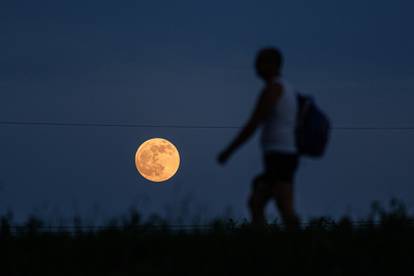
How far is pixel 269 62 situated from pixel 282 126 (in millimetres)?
603

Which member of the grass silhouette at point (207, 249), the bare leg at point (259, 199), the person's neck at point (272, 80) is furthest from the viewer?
the bare leg at point (259, 199)

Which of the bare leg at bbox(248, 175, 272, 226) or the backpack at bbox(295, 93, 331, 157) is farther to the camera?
the bare leg at bbox(248, 175, 272, 226)

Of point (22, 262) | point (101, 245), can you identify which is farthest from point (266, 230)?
point (22, 262)

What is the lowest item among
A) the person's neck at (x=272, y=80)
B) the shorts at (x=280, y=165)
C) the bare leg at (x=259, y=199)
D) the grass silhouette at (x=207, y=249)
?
the grass silhouette at (x=207, y=249)

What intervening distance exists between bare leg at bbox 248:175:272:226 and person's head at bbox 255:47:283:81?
99 cm

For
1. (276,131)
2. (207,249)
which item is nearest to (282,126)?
(276,131)

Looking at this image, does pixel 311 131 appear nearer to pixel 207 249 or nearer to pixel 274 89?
pixel 274 89

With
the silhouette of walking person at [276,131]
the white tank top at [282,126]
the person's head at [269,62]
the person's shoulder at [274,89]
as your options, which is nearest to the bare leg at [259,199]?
the silhouette of walking person at [276,131]

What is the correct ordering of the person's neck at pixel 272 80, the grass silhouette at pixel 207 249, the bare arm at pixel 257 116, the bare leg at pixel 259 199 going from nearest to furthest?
the grass silhouette at pixel 207 249
the bare arm at pixel 257 116
the person's neck at pixel 272 80
the bare leg at pixel 259 199

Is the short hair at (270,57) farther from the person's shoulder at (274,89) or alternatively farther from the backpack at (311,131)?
the backpack at (311,131)

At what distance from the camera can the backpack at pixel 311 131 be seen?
22.7ft

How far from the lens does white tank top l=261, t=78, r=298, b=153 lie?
6.84 meters

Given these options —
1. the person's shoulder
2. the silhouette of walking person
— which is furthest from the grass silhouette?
the person's shoulder

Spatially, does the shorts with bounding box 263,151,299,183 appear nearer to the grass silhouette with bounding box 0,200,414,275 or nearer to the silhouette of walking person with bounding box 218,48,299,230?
the silhouette of walking person with bounding box 218,48,299,230
